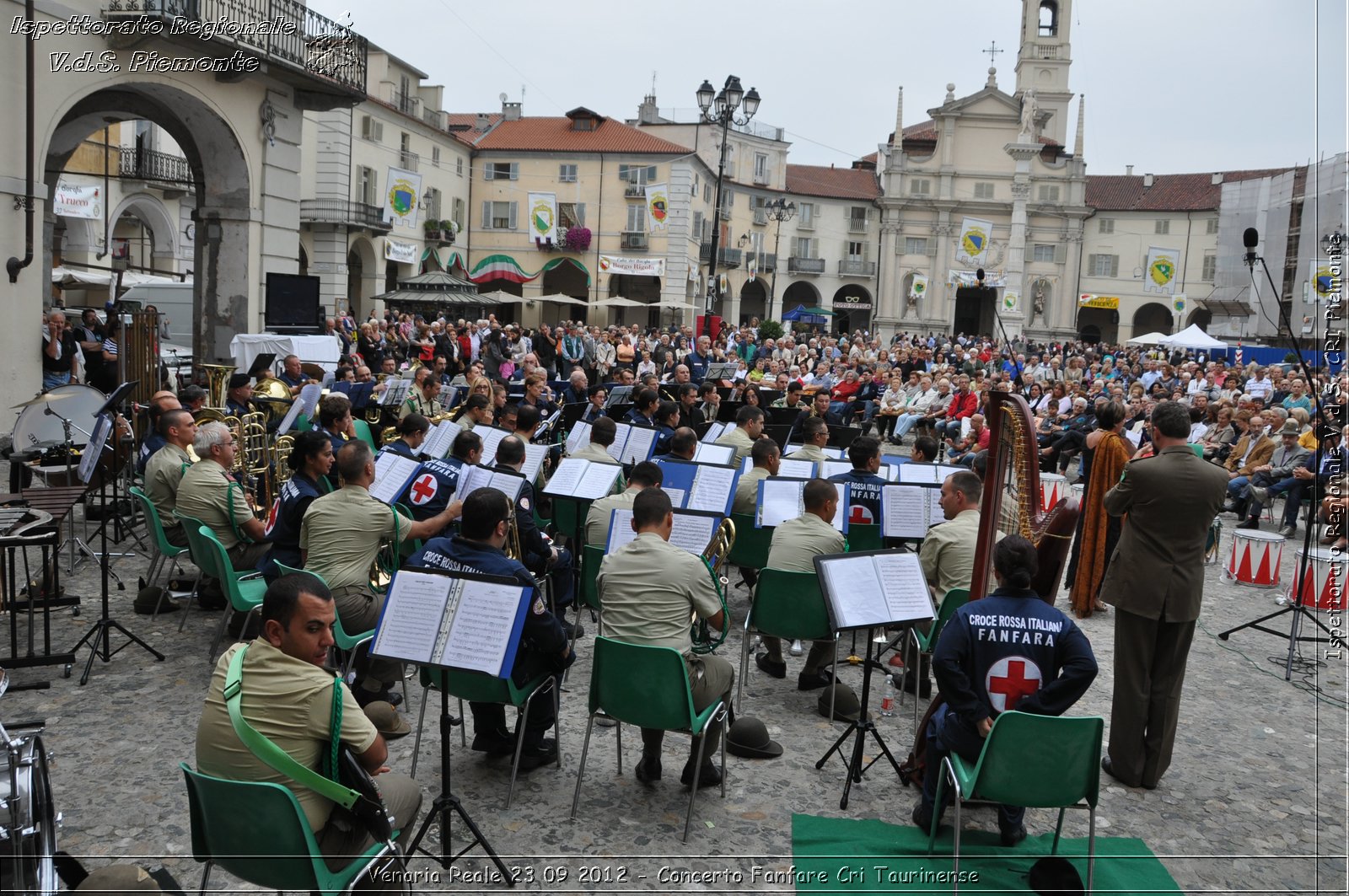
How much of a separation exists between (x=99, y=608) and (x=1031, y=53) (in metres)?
→ 66.5

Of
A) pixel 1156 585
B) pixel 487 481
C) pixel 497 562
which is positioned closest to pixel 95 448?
pixel 487 481

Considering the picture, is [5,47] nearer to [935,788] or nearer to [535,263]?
[935,788]

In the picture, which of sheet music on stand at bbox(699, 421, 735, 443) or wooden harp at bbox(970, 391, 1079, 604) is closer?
wooden harp at bbox(970, 391, 1079, 604)

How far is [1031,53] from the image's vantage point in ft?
206

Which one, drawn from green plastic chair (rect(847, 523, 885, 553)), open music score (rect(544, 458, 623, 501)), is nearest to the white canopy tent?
green plastic chair (rect(847, 523, 885, 553))

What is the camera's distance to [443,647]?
13.9 ft

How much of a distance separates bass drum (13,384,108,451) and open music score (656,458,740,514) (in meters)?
A: 5.24

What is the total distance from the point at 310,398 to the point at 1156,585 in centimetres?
865

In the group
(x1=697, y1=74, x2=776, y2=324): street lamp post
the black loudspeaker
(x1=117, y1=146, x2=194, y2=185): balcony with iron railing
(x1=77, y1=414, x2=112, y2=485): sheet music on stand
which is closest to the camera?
(x1=77, y1=414, x2=112, y2=485): sheet music on stand

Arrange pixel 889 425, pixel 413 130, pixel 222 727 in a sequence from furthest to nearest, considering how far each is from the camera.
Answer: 1. pixel 413 130
2. pixel 889 425
3. pixel 222 727

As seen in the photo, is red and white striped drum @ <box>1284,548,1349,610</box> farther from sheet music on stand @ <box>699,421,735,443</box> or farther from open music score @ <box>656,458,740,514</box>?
sheet music on stand @ <box>699,421,735,443</box>

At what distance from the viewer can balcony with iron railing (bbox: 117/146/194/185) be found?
2919cm

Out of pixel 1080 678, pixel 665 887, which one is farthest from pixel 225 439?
pixel 1080 678

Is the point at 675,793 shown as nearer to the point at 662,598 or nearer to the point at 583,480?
the point at 662,598
